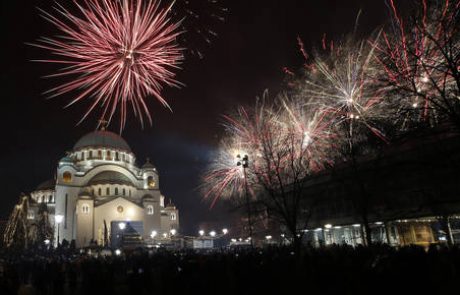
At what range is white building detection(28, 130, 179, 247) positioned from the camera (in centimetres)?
5954

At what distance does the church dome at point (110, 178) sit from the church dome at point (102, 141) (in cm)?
760

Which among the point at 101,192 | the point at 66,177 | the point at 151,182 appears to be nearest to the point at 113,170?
the point at 101,192

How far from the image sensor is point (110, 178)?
213 feet

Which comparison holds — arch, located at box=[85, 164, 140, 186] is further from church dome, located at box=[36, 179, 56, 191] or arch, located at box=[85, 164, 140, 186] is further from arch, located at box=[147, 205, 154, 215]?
church dome, located at box=[36, 179, 56, 191]

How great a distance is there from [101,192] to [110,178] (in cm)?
316

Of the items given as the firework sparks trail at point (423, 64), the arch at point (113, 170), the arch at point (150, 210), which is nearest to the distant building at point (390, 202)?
the firework sparks trail at point (423, 64)

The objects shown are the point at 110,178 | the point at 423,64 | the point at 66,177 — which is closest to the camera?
the point at 423,64

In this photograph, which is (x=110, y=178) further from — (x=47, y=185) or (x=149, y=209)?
(x=47, y=185)

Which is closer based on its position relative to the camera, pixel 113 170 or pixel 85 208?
pixel 85 208

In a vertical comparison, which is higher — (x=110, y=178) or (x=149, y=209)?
(x=110, y=178)

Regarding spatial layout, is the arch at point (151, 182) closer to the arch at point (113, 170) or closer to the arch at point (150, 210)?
the arch at point (113, 170)

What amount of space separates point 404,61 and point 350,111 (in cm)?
748

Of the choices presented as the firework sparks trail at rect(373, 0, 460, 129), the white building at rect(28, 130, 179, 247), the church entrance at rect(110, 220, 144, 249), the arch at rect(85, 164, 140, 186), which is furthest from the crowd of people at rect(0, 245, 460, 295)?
the arch at rect(85, 164, 140, 186)

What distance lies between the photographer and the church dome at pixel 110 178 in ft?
209
